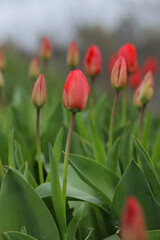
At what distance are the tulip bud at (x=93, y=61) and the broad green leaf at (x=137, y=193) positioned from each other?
590 millimetres

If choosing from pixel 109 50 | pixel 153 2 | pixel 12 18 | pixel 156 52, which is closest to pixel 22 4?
pixel 12 18

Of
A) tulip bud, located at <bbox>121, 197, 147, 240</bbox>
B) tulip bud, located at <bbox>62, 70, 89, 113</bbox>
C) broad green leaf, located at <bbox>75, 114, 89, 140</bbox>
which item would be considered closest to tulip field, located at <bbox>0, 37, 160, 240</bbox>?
tulip bud, located at <bbox>62, 70, 89, 113</bbox>

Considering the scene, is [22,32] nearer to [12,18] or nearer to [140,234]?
[12,18]

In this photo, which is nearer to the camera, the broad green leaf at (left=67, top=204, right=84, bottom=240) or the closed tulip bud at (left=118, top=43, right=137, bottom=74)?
the broad green leaf at (left=67, top=204, right=84, bottom=240)

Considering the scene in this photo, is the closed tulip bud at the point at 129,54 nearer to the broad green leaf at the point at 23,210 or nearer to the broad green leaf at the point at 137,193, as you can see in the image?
the broad green leaf at the point at 137,193

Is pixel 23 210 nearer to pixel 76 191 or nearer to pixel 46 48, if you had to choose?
pixel 76 191

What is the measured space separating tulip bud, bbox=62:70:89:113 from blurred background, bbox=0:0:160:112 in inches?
186

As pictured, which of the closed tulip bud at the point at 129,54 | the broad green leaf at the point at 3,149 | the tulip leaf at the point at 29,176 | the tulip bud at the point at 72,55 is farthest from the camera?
the tulip bud at the point at 72,55

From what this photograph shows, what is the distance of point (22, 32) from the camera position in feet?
31.5

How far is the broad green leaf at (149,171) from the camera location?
990mm

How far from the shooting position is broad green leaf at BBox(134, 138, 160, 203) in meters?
0.99

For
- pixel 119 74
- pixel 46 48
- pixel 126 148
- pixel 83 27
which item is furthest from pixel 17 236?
pixel 83 27

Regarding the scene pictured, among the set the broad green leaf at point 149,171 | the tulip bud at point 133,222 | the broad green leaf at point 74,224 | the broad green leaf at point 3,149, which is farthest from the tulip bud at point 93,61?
the tulip bud at point 133,222

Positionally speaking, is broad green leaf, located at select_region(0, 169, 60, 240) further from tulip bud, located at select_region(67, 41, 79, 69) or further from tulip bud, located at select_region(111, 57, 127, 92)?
tulip bud, located at select_region(67, 41, 79, 69)
